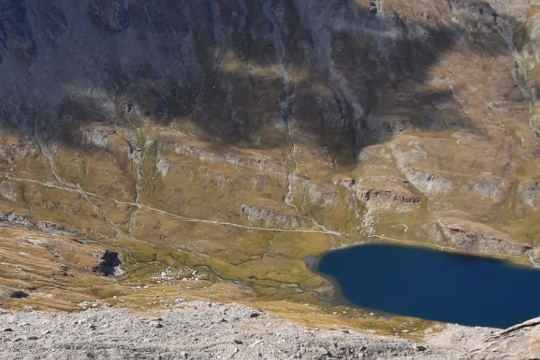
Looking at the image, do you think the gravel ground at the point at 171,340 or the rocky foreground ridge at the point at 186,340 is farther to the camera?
the gravel ground at the point at 171,340

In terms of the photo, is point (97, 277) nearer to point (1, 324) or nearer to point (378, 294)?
point (378, 294)

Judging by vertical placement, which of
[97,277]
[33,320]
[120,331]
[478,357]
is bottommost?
[97,277]

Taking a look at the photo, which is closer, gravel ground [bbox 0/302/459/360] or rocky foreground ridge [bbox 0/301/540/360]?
rocky foreground ridge [bbox 0/301/540/360]

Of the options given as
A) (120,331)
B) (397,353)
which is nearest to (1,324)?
(120,331)

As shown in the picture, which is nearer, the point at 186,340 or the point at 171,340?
the point at 171,340
